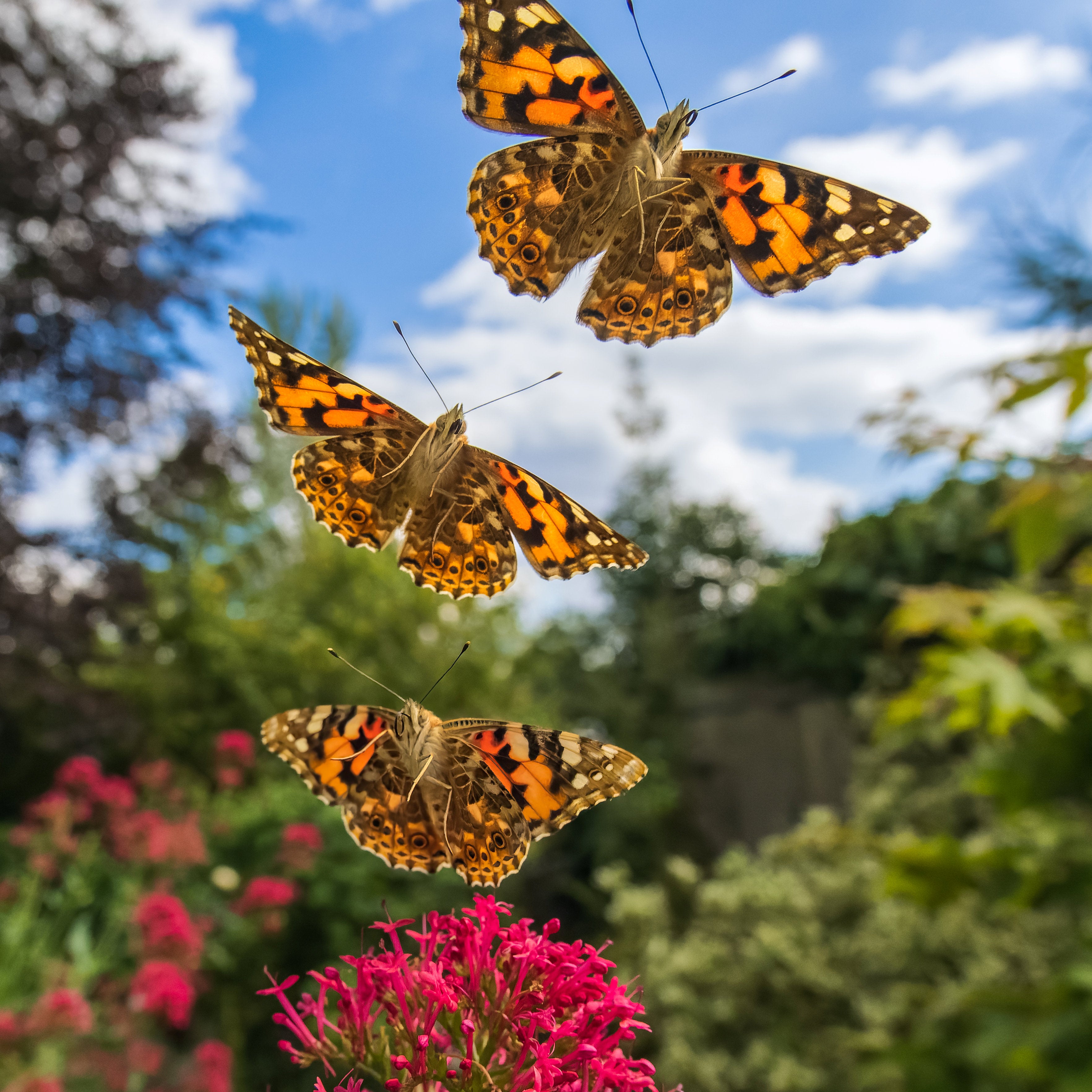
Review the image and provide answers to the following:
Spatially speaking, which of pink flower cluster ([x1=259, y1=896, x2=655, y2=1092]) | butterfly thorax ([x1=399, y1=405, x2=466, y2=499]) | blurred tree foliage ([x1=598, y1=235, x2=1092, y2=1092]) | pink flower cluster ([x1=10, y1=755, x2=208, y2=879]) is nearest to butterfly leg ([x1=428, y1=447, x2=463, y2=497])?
butterfly thorax ([x1=399, y1=405, x2=466, y2=499])

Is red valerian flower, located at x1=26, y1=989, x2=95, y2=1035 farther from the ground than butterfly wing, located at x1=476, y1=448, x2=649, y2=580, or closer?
closer

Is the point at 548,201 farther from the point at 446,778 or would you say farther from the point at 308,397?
the point at 446,778

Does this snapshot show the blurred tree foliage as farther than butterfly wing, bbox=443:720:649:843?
Yes

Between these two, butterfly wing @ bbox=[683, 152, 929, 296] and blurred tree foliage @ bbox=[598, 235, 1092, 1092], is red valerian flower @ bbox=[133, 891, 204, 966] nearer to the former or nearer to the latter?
blurred tree foliage @ bbox=[598, 235, 1092, 1092]

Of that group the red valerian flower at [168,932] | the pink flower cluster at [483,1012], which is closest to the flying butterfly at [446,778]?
the pink flower cluster at [483,1012]

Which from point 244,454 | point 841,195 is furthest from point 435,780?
point 244,454

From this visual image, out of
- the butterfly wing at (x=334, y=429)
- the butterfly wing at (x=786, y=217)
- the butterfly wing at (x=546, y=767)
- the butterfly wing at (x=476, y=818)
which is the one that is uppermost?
the butterfly wing at (x=786, y=217)

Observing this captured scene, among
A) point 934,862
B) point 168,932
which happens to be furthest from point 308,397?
point 168,932

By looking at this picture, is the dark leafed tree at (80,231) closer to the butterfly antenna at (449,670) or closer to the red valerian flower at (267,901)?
the red valerian flower at (267,901)
